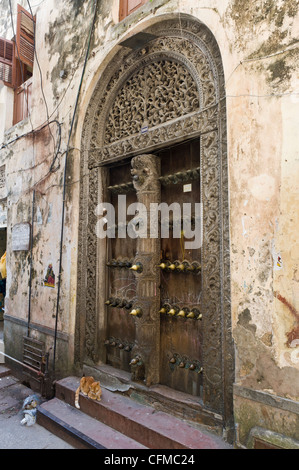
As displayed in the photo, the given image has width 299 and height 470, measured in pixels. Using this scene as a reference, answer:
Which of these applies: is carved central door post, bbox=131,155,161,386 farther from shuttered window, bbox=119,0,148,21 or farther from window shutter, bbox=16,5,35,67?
window shutter, bbox=16,5,35,67

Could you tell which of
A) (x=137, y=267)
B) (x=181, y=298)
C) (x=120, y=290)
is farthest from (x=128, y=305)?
(x=181, y=298)

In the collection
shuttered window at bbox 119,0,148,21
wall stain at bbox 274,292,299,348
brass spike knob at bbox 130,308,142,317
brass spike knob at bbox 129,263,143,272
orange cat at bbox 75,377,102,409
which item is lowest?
orange cat at bbox 75,377,102,409

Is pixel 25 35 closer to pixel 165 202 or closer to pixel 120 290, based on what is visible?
pixel 165 202

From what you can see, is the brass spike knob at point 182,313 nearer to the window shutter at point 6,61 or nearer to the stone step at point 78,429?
the stone step at point 78,429

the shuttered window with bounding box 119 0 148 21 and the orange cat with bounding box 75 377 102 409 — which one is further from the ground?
the shuttered window with bounding box 119 0 148 21

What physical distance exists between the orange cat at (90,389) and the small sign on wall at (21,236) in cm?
227

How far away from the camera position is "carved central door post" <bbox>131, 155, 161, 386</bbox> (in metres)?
3.12

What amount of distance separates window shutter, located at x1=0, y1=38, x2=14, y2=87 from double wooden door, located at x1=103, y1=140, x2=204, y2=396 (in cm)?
417

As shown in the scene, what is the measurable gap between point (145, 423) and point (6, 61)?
6492 mm

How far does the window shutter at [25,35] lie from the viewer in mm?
4828

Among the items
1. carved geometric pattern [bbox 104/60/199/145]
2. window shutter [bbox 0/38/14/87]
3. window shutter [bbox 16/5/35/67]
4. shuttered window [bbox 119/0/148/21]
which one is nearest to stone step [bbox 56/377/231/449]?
carved geometric pattern [bbox 104/60/199/145]

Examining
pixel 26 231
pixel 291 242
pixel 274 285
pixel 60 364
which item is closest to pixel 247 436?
pixel 274 285

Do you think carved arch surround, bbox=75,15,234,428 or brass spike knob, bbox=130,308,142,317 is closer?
carved arch surround, bbox=75,15,234,428

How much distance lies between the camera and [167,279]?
324 cm
